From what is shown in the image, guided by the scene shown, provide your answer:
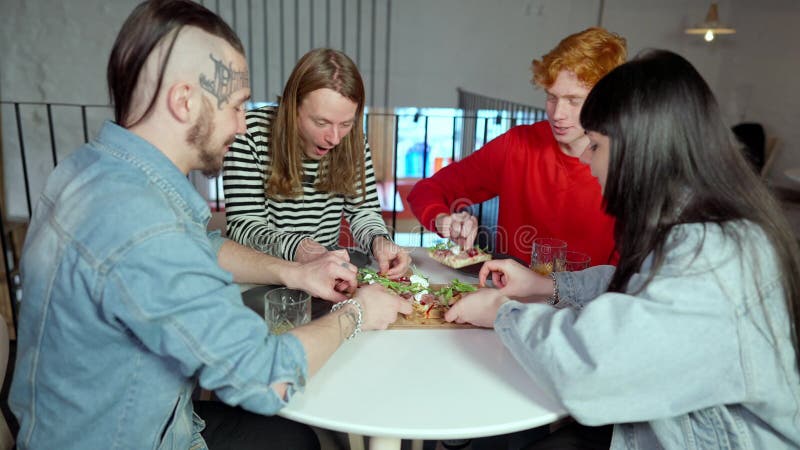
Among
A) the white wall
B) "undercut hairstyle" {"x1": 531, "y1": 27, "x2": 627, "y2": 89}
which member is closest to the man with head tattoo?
"undercut hairstyle" {"x1": 531, "y1": 27, "x2": 627, "y2": 89}

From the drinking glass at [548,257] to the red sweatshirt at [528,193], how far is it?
1.50 feet

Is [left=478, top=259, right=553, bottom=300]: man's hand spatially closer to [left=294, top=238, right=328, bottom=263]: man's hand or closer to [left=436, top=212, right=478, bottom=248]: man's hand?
[left=436, top=212, right=478, bottom=248]: man's hand

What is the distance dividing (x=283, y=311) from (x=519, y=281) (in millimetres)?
638

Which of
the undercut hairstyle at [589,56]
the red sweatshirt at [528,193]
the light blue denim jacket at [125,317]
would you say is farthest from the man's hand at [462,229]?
the light blue denim jacket at [125,317]

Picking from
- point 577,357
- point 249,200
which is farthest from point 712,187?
point 249,200

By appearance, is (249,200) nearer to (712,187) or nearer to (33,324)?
(33,324)

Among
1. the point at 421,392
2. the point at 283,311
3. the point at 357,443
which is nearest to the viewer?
the point at 421,392

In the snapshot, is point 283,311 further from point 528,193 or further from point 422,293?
point 528,193

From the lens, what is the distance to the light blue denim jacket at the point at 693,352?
93cm

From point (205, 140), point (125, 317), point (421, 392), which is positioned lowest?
point (421, 392)

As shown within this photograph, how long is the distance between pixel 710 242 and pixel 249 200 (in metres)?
1.40

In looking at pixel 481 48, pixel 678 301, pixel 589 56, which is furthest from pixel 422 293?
Answer: pixel 481 48

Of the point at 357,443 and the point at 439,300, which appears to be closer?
the point at 439,300

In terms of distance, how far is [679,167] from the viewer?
3.35 ft
